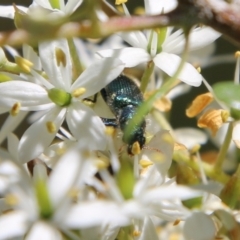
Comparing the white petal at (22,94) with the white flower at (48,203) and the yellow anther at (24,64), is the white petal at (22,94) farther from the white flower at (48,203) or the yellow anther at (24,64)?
the white flower at (48,203)

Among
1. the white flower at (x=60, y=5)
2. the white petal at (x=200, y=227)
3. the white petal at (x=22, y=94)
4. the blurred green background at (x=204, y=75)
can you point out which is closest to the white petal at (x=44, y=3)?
the white flower at (x=60, y=5)

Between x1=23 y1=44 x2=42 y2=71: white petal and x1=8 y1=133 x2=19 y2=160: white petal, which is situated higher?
x1=23 y1=44 x2=42 y2=71: white petal

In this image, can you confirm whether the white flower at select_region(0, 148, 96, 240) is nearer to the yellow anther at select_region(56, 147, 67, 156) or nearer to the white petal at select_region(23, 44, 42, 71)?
the yellow anther at select_region(56, 147, 67, 156)

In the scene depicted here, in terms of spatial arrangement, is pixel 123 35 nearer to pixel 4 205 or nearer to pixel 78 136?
pixel 78 136

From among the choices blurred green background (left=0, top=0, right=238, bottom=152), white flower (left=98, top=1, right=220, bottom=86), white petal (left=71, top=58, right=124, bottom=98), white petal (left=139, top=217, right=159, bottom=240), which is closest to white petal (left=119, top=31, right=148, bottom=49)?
white flower (left=98, top=1, right=220, bottom=86)

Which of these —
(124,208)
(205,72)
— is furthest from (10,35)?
(205,72)

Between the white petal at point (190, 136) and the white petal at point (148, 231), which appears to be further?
the white petal at point (190, 136)

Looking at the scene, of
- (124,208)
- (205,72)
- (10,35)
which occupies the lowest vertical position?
(205,72)
